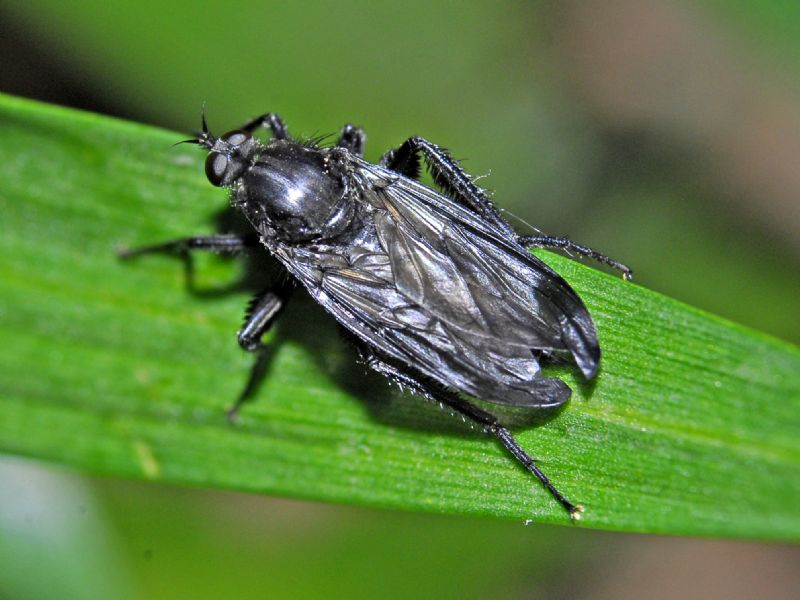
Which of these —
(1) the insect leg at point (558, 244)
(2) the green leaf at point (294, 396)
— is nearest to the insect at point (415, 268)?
(1) the insect leg at point (558, 244)

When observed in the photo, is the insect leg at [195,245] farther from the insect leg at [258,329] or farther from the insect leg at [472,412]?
the insect leg at [472,412]

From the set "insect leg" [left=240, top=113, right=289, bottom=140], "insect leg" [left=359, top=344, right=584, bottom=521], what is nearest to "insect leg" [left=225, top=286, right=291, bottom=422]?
"insect leg" [left=359, top=344, right=584, bottom=521]

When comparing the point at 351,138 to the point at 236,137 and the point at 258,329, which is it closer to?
the point at 236,137

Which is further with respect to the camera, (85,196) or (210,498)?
(210,498)

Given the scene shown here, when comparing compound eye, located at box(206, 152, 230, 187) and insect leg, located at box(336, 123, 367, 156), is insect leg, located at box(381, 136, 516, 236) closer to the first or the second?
insect leg, located at box(336, 123, 367, 156)

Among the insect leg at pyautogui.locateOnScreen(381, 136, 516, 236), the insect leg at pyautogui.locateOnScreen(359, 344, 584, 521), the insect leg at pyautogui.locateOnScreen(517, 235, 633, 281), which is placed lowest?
the insect leg at pyautogui.locateOnScreen(359, 344, 584, 521)

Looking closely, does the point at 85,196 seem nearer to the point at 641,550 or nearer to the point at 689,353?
the point at 689,353

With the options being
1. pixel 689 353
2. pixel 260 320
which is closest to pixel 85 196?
pixel 260 320
